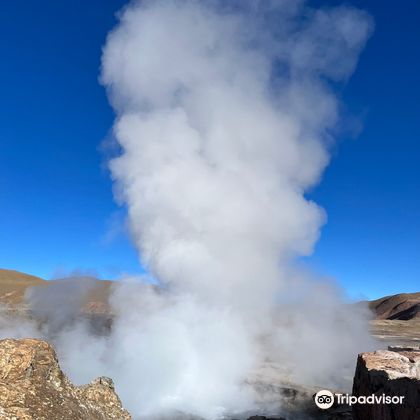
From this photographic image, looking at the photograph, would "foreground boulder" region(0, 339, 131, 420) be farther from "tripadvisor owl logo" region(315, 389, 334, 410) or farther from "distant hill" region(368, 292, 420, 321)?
"distant hill" region(368, 292, 420, 321)

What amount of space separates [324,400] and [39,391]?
12.9 m

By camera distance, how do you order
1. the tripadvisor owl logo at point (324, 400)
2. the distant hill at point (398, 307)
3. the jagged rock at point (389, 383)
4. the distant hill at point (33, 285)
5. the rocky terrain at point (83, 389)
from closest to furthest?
the rocky terrain at point (83, 389) → the jagged rock at point (389, 383) → the tripadvisor owl logo at point (324, 400) → the distant hill at point (33, 285) → the distant hill at point (398, 307)

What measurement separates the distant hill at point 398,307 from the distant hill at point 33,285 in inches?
2636

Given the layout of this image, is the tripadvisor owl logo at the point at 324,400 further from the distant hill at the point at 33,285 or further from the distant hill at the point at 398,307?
the distant hill at the point at 398,307

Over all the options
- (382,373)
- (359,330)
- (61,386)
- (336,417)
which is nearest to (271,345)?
(359,330)

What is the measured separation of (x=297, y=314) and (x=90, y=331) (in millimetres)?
16028

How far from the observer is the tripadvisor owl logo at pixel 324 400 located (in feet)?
A: 52.2

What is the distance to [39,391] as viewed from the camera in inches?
231

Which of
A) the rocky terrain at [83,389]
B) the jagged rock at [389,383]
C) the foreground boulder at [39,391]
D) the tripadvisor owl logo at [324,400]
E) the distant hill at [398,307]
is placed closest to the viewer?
the foreground boulder at [39,391]

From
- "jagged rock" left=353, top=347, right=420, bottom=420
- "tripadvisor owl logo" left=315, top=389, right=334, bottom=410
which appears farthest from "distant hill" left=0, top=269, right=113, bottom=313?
"jagged rock" left=353, top=347, right=420, bottom=420

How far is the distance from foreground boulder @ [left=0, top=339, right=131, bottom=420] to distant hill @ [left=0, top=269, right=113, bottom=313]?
106 ft

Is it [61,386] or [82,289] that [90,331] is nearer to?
[82,289]

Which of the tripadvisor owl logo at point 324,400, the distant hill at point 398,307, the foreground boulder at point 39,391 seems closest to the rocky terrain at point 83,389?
the foreground boulder at point 39,391

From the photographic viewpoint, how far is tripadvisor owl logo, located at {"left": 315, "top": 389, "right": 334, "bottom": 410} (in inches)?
627
